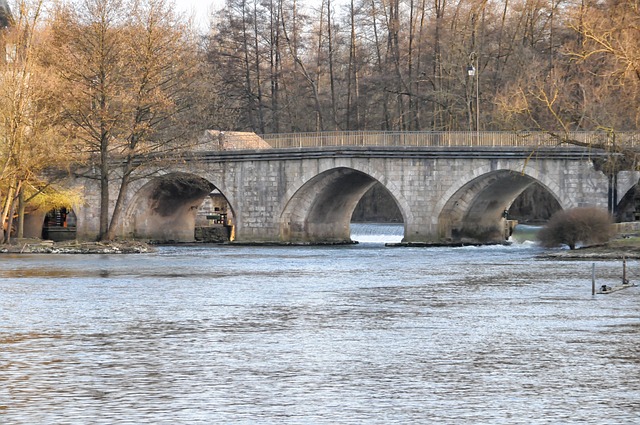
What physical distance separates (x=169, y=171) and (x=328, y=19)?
21101mm

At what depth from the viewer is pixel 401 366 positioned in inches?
744

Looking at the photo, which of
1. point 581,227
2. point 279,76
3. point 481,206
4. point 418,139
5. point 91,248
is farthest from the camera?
point 279,76

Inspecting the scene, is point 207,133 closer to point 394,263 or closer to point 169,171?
point 169,171

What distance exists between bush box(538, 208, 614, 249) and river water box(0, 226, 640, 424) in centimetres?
1482

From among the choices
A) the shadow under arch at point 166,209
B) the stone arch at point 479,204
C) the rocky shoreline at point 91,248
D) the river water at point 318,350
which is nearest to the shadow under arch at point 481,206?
the stone arch at point 479,204

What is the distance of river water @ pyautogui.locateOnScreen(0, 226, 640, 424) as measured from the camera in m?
15.6

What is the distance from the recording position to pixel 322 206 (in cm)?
6812

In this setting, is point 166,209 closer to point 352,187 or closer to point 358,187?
point 352,187

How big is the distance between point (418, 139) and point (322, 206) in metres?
8.06

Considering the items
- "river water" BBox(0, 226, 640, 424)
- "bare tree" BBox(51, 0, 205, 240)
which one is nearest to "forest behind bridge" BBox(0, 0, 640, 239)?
"bare tree" BBox(51, 0, 205, 240)

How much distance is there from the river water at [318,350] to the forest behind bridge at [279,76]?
14173 millimetres

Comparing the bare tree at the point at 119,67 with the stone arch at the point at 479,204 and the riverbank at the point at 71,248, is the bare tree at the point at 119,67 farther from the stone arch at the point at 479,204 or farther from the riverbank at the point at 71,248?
the stone arch at the point at 479,204

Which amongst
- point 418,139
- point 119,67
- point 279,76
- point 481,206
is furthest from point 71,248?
point 279,76

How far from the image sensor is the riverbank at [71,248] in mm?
55125
